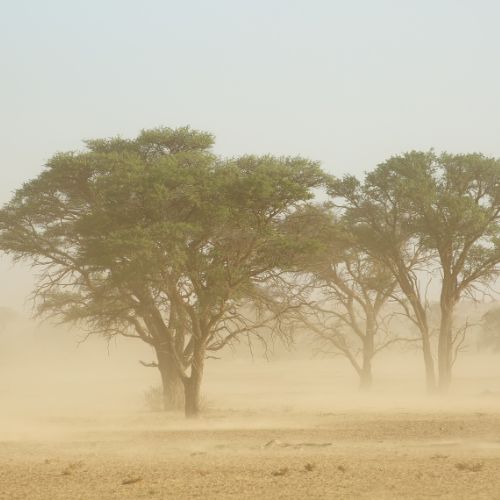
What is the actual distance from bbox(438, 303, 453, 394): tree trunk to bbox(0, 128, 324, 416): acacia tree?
11.3m

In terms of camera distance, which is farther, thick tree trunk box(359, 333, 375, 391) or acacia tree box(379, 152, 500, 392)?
thick tree trunk box(359, 333, 375, 391)

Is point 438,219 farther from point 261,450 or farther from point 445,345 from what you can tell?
point 261,450

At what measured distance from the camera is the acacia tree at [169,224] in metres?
26.5

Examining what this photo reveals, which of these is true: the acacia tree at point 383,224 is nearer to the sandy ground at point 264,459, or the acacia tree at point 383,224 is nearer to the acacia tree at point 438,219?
the acacia tree at point 438,219

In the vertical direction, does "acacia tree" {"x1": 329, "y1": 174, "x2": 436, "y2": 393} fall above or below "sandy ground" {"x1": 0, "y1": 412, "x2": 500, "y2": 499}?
above

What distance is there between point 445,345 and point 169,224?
18239 mm

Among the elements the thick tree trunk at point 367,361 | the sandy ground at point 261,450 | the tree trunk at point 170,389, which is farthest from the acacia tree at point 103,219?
the thick tree trunk at point 367,361

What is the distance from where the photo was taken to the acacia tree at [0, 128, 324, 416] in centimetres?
2645

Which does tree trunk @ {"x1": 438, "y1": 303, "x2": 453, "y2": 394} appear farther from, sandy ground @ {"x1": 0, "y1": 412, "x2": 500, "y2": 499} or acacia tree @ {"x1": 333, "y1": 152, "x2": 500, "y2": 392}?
sandy ground @ {"x1": 0, "y1": 412, "x2": 500, "y2": 499}

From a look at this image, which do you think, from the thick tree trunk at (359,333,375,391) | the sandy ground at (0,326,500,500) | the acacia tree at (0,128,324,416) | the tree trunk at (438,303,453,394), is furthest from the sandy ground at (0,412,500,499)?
the thick tree trunk at (359,333,375,391)

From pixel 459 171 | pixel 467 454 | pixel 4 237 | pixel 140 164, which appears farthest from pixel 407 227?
pixel 467 454

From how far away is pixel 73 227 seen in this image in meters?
30.0

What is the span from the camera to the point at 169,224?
2611cm

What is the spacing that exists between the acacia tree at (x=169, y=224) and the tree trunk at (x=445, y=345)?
11303 mm
